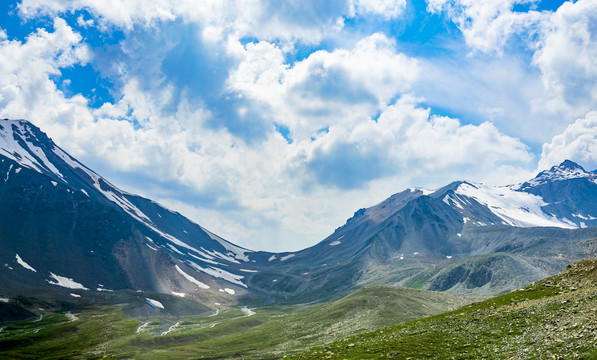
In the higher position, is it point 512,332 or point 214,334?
point 512,332

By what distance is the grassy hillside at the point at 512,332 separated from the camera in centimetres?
2870

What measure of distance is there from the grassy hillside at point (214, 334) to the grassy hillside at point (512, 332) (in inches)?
3119

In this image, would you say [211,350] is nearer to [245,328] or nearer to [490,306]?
[245,328]

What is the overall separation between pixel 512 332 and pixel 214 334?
163238mm

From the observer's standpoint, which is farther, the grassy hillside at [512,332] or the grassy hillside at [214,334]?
the grassy hillside at [214,334]

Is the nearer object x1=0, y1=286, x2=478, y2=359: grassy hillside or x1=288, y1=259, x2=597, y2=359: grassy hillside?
x1=288, y1=259, x2=597, y2=359: grassy hillside

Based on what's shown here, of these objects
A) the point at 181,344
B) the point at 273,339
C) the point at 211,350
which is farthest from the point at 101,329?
the point at 273,339

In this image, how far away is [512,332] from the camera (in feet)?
114

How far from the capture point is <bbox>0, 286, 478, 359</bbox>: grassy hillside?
420 feet

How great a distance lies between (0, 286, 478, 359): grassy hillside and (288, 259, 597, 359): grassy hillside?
79232mm

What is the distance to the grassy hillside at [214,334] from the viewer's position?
128 meters

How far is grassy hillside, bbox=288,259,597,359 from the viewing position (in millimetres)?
28703

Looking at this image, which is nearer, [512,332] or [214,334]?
[512,332]

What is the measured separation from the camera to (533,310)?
3859cm
